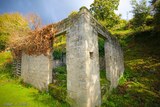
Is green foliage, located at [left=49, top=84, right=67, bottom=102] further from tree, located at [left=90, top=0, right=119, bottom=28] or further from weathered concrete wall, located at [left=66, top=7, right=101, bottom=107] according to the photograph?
tree, located at [left=90, top=0, right=119, bottom=28]

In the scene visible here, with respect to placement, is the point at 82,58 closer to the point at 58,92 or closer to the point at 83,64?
the point at 83,64

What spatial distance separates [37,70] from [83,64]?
14.2ft

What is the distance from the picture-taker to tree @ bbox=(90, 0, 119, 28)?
26.9 m

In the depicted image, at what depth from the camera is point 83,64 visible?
596cm

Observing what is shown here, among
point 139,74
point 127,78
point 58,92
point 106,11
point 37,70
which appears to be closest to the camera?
point 58,92

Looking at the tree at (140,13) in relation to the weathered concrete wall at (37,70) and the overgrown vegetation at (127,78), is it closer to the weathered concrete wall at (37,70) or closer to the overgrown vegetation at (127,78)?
the overgrown vegetation at (127,78)

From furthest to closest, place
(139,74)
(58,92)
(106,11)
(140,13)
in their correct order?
(106,11), (140,13), (139,74), (58,92)

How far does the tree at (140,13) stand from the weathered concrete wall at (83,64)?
1755 cm

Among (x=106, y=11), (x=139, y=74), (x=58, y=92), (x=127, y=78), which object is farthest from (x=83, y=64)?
(x=106, y=11)

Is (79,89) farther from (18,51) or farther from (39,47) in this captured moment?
(18,51)

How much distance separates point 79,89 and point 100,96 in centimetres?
149

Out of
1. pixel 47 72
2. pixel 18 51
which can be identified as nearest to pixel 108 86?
pixel 47 72

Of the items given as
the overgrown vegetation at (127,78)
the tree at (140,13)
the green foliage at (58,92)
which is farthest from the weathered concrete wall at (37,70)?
the tree at (140,13)

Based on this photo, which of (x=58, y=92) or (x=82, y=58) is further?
(x=58, y=92)
